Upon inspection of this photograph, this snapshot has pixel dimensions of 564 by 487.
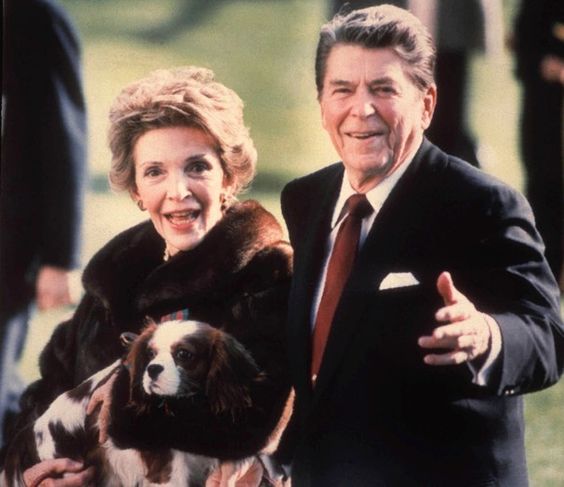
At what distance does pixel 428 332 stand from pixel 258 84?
818mm

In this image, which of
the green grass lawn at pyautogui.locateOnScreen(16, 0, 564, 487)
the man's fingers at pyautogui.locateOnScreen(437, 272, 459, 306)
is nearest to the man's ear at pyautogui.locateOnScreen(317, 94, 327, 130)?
the green grass lawn at pyautogui.locateOnScreen(16, 0, 564, 487)

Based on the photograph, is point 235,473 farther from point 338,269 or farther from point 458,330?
point 458,330

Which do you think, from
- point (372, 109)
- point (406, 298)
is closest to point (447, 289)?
point (406, 298)

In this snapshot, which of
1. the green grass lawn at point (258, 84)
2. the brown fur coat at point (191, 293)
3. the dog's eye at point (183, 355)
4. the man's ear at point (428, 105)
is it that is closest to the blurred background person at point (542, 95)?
the green grass lawn at point (258, 84)

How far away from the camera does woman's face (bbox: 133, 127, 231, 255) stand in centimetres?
312

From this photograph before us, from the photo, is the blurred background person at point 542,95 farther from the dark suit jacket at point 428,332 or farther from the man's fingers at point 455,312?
the man's fingers at point 455,312

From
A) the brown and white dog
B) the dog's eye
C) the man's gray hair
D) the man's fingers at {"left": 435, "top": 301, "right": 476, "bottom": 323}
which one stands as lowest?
the brown and white dog

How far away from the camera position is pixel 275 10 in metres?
3.17

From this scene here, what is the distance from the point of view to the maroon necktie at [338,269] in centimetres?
299

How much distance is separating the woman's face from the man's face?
0.35 metres

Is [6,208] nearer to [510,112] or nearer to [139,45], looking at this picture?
[139,45]

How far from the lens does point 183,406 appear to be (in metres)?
3.06

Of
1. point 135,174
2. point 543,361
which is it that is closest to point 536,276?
point 543,361

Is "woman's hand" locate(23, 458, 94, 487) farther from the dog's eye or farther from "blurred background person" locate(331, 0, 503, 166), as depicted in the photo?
"blurred background person" locate(331, 0, 503, 166)
